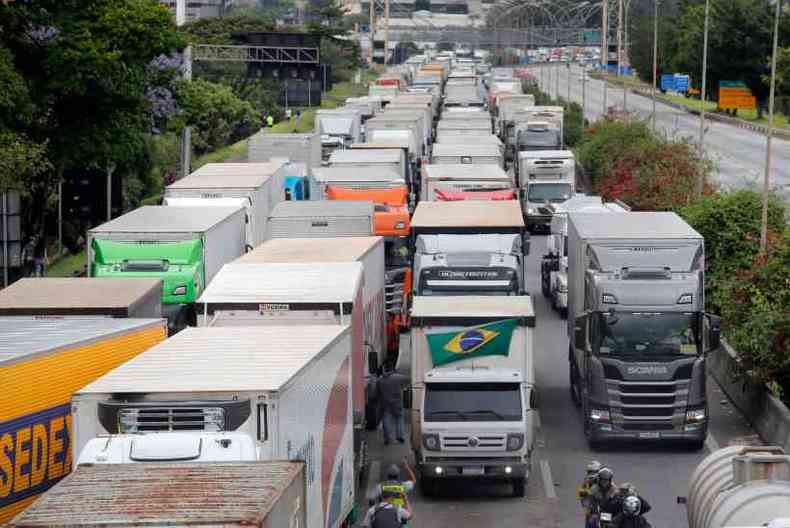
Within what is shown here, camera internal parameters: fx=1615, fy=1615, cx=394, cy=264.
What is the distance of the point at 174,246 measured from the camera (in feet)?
97.3

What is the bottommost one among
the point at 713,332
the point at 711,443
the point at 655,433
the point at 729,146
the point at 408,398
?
the point at 711,443

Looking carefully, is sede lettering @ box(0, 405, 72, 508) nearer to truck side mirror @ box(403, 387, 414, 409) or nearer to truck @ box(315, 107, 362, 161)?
truck side mirror @ box(403, 387, 414, 409)

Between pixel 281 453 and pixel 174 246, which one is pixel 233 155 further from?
pixel 281 453

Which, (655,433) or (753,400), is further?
(753,400)

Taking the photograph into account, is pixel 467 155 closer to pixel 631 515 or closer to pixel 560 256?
pixel 560 256

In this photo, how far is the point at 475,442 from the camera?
2253cm

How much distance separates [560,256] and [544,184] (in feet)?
47.2

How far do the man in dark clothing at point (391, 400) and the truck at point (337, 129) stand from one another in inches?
1478

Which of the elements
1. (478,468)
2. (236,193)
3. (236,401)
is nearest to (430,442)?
(478,468)

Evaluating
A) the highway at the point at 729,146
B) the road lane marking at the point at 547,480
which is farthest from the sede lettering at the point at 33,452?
the highway at the point at 729,146

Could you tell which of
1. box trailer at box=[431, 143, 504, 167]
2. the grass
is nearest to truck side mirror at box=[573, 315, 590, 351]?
the grass

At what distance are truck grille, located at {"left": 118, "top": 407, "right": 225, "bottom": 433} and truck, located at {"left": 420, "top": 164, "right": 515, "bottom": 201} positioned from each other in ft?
83.3

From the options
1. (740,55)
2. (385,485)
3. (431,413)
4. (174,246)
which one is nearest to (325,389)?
(385,485)

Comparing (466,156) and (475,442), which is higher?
(466,156)
